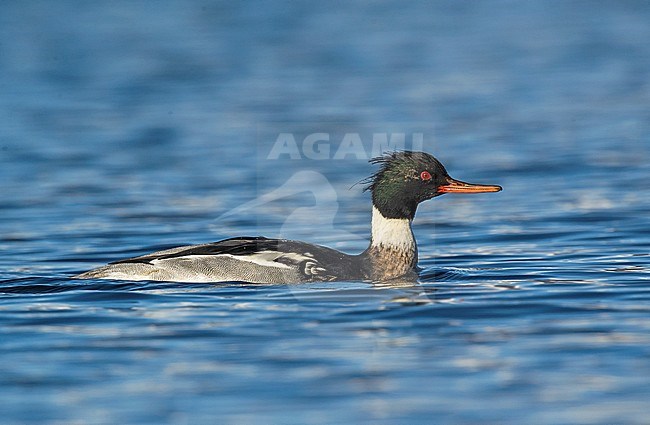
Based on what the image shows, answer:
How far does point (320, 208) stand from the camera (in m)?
16.9

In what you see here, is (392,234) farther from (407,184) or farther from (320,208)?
(320,208)

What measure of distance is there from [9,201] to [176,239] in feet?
11.0

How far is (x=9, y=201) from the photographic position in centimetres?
1748

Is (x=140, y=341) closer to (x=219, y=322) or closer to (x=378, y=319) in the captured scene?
(x=219, y=322)

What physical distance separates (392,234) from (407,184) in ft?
1.59

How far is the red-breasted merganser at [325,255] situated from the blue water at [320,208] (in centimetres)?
20

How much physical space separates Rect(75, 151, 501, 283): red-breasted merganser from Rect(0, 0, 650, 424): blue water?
20 cm

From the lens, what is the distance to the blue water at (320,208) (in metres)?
8.94

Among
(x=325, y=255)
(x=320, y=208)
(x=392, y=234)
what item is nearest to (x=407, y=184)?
(x=392, y=234)

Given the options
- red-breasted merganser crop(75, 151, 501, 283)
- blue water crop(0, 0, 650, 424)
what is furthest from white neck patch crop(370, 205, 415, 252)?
blue water crop(0, 0, 650, 424)

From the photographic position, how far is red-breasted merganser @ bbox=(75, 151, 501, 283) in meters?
12.3

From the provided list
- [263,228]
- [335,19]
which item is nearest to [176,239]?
[263,228]

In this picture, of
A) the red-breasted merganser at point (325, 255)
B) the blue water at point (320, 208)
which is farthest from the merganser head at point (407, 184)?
the blue water at point (320, 208)

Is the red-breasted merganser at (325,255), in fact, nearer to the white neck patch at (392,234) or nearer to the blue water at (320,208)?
the white neck patch at (392,234)
